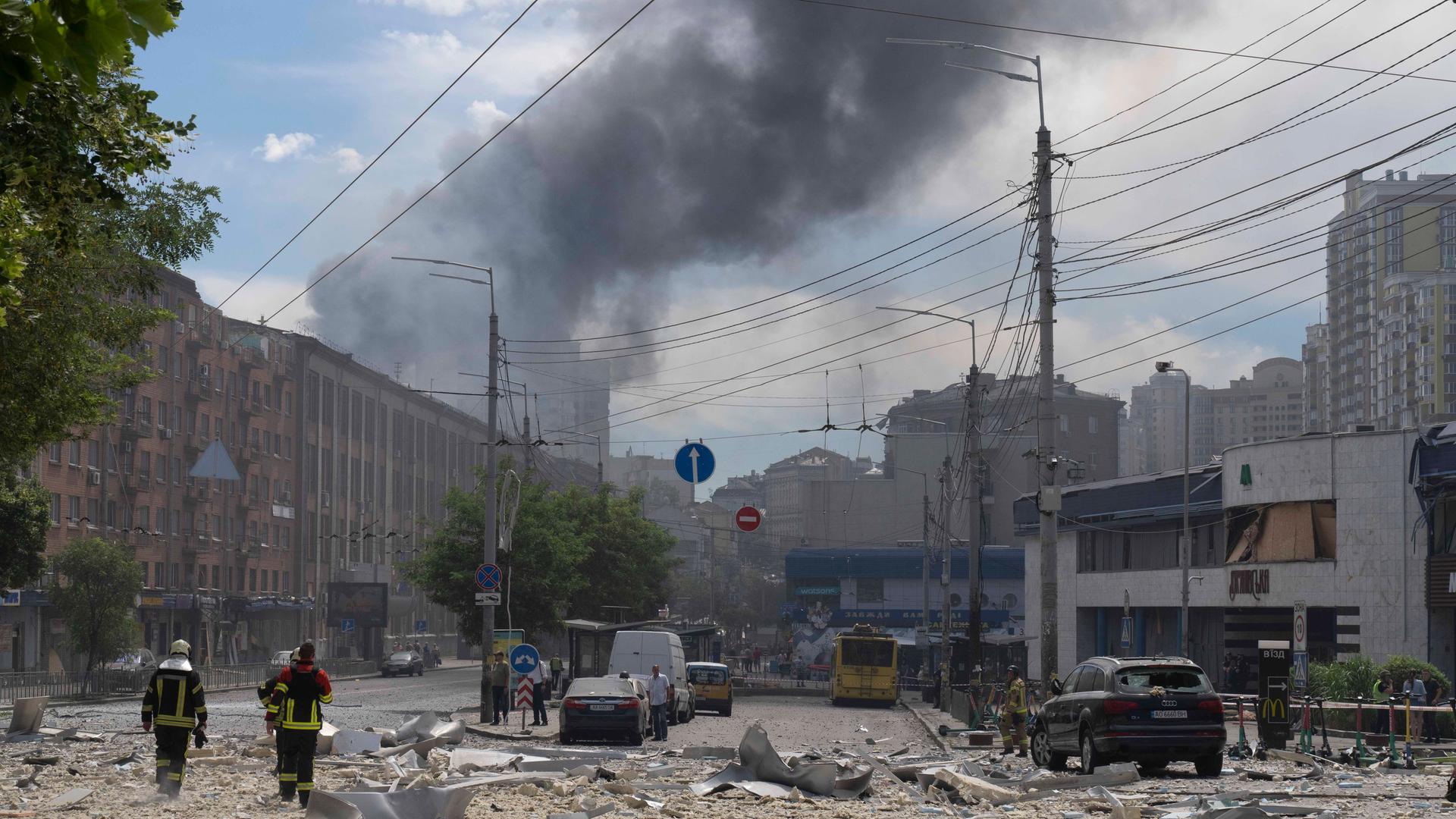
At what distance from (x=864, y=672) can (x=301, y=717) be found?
38427 millimetres

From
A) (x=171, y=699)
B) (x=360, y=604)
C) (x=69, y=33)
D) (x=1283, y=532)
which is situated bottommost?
(x=360, y=604)

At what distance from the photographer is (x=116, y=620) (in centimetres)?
5675

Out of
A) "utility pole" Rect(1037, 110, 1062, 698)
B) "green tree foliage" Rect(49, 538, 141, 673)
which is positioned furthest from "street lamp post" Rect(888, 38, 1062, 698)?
"green tree foliage" Rect(49, 538, 141, 673)

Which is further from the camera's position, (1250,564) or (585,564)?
(585,564)

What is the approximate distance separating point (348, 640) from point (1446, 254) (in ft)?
484

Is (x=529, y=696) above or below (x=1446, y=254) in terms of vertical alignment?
below

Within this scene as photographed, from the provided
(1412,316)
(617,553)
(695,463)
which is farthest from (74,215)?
(1412,316)

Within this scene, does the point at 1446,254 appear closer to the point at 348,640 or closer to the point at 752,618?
the point at 752,618

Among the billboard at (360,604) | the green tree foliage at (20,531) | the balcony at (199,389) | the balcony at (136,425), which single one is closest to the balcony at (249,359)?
the balcony at (199,389)

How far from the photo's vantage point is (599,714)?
27766mm

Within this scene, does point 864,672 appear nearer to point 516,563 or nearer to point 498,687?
point 516,563

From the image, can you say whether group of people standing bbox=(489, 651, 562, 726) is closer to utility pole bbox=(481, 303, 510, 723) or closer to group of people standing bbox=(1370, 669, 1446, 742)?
utility pole bbox=(481, 303, 510, 723)

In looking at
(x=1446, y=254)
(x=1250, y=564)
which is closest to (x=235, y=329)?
(x=1250, y=564)

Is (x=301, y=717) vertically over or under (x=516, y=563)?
under
